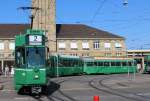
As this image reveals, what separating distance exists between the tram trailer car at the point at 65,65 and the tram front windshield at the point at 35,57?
30.3 m

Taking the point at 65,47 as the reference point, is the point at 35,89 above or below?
below

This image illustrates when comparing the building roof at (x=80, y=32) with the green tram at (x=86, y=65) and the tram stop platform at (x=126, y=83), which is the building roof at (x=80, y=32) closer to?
the green tram at (x=86, y=65)

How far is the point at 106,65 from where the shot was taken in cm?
7625

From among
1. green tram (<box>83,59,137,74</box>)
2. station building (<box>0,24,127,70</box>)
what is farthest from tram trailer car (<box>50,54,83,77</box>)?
station building (<box>0,24,127,70</box>)

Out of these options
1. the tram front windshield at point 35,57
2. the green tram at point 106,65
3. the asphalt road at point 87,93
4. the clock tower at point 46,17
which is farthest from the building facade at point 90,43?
the tram front windshield at point 35,57

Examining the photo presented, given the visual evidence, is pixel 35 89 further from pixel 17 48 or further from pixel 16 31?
pixel 16 31

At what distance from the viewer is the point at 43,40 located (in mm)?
27844

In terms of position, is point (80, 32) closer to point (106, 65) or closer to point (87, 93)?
point (106, 65)

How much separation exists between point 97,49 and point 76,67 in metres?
61.2

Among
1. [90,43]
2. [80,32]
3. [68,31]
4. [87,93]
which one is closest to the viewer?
[87,93]

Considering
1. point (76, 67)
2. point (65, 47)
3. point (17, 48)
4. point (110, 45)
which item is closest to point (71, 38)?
point (65, 47)

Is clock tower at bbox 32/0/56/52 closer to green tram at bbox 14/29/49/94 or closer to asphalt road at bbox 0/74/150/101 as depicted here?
asphalt road at bbox 0/74/150/101

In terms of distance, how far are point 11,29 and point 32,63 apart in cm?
10421

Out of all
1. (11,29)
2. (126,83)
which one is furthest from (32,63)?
(11,29)
